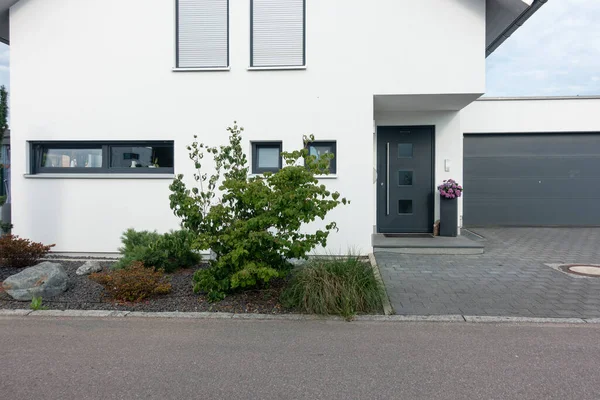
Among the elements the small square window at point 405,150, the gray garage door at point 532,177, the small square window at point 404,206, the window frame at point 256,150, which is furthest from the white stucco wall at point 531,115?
the window frame at point 256,150

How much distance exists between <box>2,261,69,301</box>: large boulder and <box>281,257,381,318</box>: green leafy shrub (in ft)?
11.2

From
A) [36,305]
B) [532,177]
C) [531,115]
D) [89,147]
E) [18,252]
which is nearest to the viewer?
[36,305]

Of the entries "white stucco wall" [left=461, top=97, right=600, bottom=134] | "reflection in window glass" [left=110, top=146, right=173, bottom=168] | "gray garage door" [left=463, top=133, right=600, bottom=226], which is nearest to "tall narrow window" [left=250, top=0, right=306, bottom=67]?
"reflection in window glass" [left=110, top=146, right=173, bottom=168]

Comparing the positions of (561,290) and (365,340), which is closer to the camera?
(365,340)

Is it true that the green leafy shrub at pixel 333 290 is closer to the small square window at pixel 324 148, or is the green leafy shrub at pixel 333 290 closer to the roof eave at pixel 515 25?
the small square window at pixel 324 148

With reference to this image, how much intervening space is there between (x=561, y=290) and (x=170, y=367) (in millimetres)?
5524

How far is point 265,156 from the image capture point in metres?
8.80

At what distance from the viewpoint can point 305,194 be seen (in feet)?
17.3

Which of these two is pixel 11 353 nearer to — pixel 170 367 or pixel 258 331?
pixel 170 367

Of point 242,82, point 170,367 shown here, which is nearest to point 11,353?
point 170,367

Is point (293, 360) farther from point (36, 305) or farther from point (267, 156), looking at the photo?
point (267, 156)

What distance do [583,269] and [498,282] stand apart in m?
1.96

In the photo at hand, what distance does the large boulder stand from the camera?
599 cm

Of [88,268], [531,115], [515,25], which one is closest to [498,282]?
[515,25]
